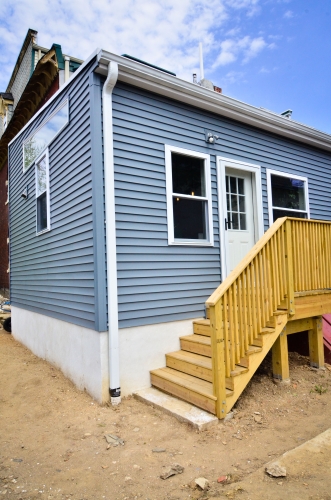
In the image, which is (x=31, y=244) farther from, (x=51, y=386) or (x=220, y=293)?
(x=220, y=293)

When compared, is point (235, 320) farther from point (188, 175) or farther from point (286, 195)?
point (286, 195)

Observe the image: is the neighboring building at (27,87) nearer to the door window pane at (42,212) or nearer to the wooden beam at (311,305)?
the door window pane at (42,212)

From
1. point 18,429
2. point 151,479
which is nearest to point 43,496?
point 151,479

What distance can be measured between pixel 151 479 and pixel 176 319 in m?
2.20

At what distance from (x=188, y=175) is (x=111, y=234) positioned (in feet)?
5.52

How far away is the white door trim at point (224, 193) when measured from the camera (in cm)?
521

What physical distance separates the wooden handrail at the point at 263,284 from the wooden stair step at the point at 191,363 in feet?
1.47

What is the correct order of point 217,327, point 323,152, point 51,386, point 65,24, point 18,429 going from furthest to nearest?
point 65,24
point 323,152
point 51,386
point 18,429
point 217,327

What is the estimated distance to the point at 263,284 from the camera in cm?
369

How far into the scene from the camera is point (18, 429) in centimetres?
343

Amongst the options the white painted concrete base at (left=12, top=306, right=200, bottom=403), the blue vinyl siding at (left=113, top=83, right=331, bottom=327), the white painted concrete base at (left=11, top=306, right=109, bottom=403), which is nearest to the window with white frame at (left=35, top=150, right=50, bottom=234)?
the white painted concrete base at (left=11, top=306, right=109, bottom=403)

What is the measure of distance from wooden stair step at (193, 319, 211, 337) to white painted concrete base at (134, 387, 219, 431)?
37.0 inches

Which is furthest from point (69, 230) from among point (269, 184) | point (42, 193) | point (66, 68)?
point (66, 68)

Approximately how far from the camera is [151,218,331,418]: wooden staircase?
3.25 metres
